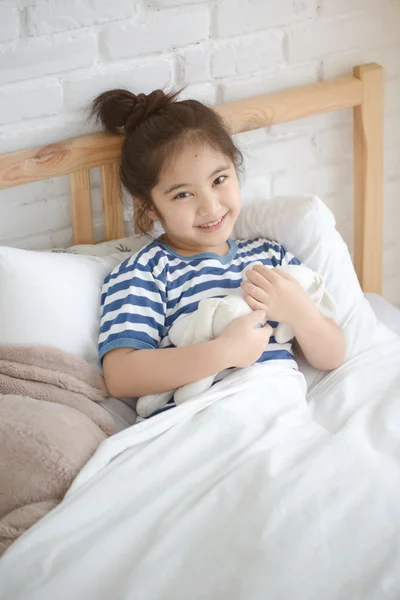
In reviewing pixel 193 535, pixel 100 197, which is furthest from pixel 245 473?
pixel 100 197

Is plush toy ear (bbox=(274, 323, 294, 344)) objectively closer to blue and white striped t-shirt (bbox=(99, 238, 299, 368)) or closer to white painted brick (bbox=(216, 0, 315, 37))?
blue and white striped t-shirt (bbox=(99, 238, 299, 368))

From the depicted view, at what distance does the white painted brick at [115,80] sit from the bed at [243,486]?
0.27ft

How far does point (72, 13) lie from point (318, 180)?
28.7 inches

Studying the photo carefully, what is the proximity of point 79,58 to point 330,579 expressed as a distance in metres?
1.05

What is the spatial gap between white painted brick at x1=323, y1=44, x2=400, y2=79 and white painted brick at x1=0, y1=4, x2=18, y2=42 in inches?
28.5

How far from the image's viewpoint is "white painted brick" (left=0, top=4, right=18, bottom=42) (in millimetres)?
1440

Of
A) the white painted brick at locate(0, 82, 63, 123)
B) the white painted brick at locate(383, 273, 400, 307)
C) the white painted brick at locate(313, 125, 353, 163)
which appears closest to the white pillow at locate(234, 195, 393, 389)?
the white painted brick at locate(313, 125, 353, 163)

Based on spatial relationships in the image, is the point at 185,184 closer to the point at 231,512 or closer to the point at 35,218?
the point at 35,218

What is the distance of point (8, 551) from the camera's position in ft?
3.47

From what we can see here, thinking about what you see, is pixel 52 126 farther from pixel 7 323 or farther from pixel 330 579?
pixel 330 579

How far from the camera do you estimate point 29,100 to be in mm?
1527

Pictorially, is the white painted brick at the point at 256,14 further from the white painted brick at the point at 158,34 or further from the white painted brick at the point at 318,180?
the white painted brick at the point at 318,180

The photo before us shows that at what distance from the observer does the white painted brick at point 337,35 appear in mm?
1791

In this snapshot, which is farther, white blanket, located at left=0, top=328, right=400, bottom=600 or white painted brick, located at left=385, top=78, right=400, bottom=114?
white painted brick, located at left=385, top=78, right=400, bottom=114
